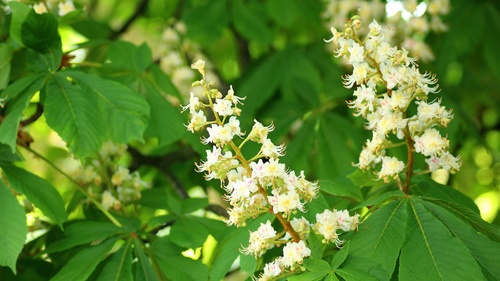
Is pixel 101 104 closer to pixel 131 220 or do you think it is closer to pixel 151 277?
pixel 131 220

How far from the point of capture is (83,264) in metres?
2.09

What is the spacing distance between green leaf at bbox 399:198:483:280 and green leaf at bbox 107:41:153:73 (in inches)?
50.5

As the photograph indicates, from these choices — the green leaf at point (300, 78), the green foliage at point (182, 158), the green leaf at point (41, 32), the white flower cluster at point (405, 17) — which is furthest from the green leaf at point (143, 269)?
the white flower cluster at point (405, 17)

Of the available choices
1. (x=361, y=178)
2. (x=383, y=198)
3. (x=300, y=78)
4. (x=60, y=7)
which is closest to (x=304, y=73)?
(x=300, y=78)

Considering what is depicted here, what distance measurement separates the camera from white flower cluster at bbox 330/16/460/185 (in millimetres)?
1763

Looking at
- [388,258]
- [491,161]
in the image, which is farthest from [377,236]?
[491,161]

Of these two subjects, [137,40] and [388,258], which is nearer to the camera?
[388,258]

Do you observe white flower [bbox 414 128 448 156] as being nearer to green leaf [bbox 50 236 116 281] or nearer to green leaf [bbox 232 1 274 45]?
green leaf [bbox 50 236 116 281]

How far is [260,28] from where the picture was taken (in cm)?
347

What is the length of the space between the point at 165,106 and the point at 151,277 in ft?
2.31

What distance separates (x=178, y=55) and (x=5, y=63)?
1506 mm

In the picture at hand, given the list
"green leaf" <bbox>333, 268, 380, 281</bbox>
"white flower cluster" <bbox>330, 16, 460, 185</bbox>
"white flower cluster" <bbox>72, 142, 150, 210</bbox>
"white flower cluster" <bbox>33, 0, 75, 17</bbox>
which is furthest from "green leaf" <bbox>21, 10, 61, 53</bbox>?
"green leaf" <bbox>333, 268, 380, 281</bbox>

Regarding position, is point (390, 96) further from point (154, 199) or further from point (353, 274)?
point (154, 199)

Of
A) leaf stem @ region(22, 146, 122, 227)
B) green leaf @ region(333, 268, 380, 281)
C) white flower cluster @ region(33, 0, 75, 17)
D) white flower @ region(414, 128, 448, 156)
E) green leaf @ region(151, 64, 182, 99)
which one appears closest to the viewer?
green leaf @ region(333, 268, 380, 281)
